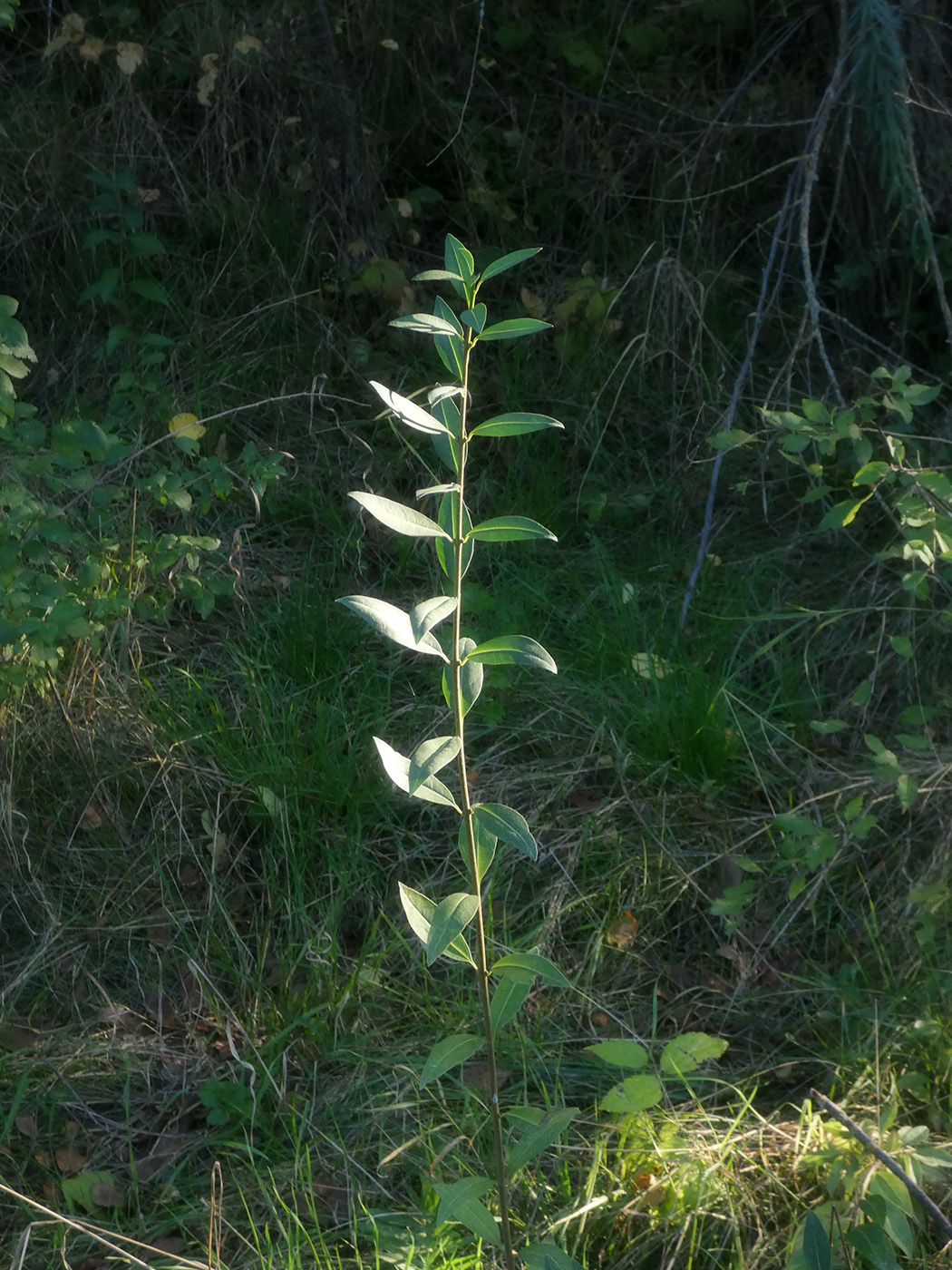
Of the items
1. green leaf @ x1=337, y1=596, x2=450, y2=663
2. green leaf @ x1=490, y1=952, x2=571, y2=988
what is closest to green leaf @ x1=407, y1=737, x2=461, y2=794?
green leaf @ x1=337, y1=596, x2=450, y2=663

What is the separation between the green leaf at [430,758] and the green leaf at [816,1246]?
80cm

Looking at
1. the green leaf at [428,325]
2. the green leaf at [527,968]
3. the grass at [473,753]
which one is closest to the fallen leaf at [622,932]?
the grass at [473,753]

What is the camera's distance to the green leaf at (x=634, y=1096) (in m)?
2.12

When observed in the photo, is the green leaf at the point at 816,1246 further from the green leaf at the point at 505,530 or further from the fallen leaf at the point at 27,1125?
the fallen leaf at the point at 27,1125

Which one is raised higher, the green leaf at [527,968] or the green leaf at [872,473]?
the green leaf at [527,968]

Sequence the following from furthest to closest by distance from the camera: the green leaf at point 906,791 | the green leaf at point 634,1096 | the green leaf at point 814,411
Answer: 1. the green leaf at point 814,411
2. the green leaf at point 906,791
3. the green leaf at point 634,1096

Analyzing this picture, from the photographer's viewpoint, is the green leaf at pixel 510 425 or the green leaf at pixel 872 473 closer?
the green leaf at pixel 510 425

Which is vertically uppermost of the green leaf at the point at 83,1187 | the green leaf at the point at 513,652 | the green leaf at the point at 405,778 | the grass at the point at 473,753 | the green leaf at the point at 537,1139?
the green leaf at the point at 513,652

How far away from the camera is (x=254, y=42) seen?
4.08 meters

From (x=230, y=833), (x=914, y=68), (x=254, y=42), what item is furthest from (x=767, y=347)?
(x=230, y=833)

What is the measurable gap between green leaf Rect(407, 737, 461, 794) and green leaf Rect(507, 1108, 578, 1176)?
492 millimetres

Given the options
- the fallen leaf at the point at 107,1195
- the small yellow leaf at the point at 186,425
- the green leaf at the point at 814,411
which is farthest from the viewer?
the small yellow leaf at the point at 186,425

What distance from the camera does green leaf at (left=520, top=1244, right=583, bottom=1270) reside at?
152cm

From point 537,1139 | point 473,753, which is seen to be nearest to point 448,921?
point 537,1139
